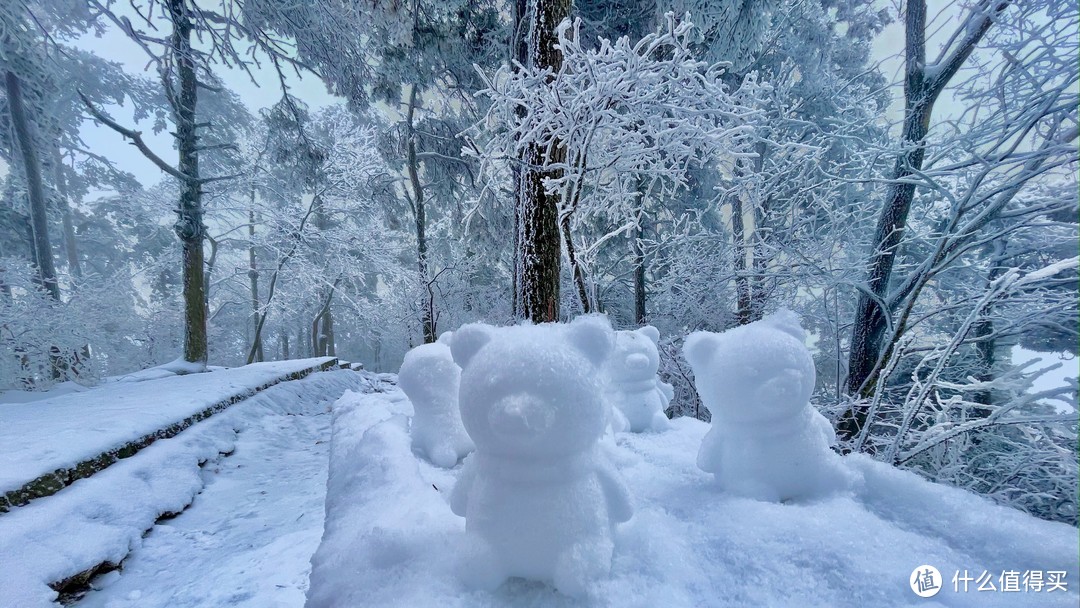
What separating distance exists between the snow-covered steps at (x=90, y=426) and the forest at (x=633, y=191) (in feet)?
9.60

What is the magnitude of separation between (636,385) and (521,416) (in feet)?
6.98

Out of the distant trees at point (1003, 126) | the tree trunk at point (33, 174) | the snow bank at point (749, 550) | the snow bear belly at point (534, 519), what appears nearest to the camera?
the snow bank at point (749, 550)

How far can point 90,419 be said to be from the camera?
3.33m

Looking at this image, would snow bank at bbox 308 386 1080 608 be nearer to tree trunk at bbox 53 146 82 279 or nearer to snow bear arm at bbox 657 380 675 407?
snow bear arm at bbox 657 380 675 407

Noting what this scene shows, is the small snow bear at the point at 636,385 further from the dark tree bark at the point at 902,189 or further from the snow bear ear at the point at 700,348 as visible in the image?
the dark tree bark at the point at 902,189

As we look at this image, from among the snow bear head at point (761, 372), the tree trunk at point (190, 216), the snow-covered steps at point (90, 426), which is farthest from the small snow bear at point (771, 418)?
the tree trunk at point (190, 216)

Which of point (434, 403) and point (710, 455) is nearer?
point (710, 455)

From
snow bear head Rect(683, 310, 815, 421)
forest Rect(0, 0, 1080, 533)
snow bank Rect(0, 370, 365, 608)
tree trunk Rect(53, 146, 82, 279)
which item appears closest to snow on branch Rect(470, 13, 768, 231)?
forest Rect(0, 0, 1080, 533)

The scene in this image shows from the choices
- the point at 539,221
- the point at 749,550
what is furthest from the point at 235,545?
the point at 539,221

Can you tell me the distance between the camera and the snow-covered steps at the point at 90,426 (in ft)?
7.62

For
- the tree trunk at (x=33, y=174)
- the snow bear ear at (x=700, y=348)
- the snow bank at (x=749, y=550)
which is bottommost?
the snow bank at (x=749, y=550)

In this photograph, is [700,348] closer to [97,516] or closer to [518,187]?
[518,187]

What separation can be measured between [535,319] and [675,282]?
12.7 ft

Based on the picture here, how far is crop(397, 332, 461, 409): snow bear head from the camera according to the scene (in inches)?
110
